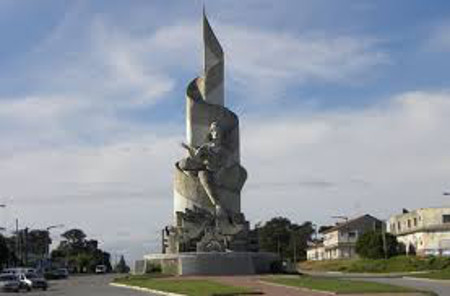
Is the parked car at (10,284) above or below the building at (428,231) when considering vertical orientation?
below

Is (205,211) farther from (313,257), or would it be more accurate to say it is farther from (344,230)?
(313,257)

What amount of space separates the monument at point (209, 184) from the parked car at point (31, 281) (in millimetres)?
9132

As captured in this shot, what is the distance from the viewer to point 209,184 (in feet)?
221

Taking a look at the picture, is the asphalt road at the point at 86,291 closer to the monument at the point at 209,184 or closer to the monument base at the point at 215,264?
the monument base at the point at 215,264

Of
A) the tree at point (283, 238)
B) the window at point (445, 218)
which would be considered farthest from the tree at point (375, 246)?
the tree at point (283, 238)

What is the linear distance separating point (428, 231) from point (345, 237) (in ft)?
102

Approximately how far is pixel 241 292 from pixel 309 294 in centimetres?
334

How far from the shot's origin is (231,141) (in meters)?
70.4

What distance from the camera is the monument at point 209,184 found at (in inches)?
2562

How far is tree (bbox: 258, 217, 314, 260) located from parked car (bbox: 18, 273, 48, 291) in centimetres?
9833

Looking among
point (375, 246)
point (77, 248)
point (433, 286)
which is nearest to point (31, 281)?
Answer: point (433, 286)

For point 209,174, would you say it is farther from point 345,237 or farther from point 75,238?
point 75,238

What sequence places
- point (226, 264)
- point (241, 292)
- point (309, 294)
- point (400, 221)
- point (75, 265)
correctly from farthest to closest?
point (75, 265), point (400, 221), point (226, 264), point (241, 292), point (309, 294)

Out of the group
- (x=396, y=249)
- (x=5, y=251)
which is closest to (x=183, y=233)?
(x=5, y=251)
